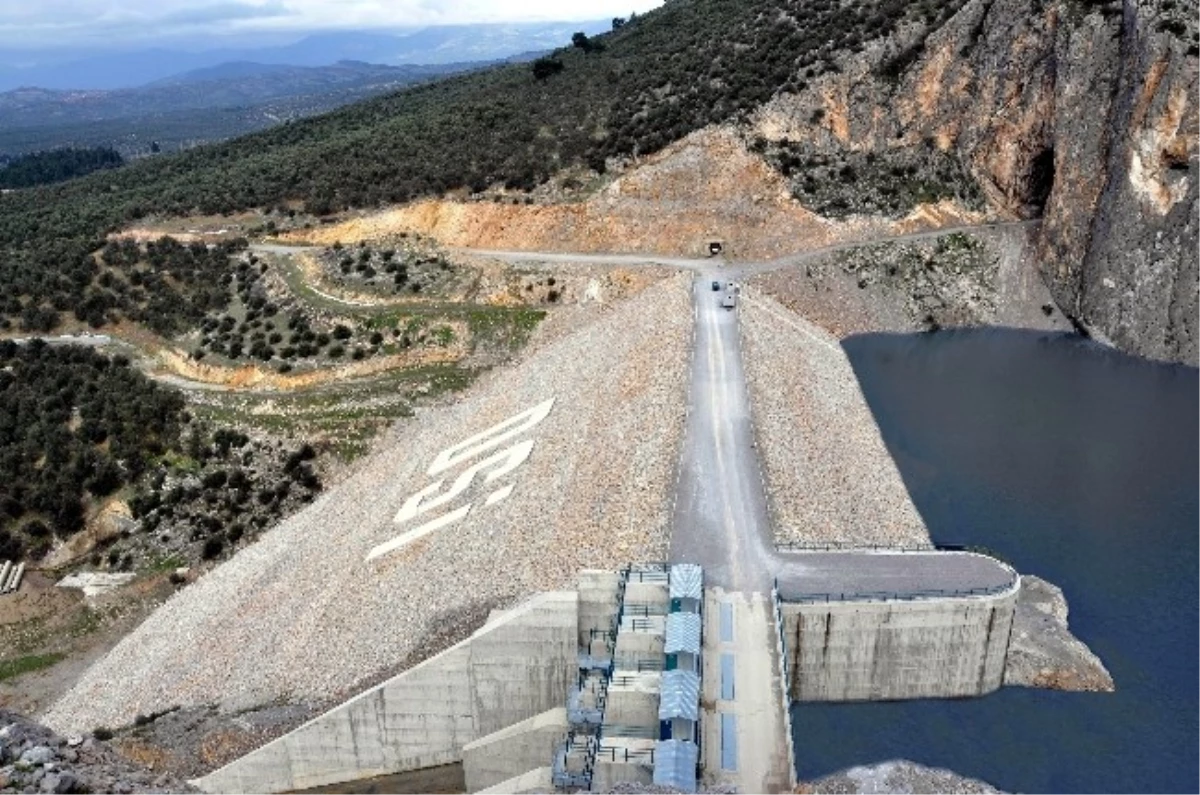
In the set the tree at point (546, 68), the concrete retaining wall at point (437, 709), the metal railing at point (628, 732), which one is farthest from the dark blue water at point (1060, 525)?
the tree at point (546, 68)

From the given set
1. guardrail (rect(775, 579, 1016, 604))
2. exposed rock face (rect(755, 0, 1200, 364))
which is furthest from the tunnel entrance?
guardrail (rect(775, 579, 1016, 604))

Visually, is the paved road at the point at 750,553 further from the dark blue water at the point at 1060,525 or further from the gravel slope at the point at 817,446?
the dark blue water at the point at 1060,525

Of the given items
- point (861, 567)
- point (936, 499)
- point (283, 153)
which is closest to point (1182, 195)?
point (936, 499)

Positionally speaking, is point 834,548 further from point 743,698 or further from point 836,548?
point 743,698

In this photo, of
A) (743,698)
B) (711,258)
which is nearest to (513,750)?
(743,698)

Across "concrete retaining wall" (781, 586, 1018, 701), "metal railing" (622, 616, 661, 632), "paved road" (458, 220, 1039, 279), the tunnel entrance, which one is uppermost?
the tunnel entrance

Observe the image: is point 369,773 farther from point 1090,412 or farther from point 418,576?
point 1090,412

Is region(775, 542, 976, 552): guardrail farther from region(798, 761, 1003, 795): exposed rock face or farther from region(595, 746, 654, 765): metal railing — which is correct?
region(595, 746, 654, 765): metal railing
